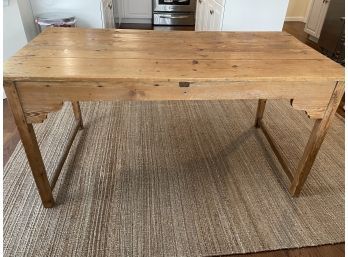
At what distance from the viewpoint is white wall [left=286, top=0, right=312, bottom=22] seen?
5422mm

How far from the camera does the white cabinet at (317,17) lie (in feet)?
13.5

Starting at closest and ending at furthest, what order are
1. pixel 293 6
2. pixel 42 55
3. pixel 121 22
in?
pixel 42 55 → pixel 121 22 → pixel 293 6

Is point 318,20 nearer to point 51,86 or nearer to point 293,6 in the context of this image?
point 293,6

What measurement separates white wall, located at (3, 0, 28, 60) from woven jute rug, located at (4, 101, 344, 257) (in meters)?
0.78

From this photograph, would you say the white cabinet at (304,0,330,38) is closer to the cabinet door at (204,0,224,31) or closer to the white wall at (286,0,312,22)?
the white wall at (286,0,312,22)

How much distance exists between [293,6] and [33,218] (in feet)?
20.0

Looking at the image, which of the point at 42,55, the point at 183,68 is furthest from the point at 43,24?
the point at 183,68

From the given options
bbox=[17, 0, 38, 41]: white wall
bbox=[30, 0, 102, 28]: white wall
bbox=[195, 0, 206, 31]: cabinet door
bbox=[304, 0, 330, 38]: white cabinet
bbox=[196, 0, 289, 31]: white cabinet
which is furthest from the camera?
bbox=[304, 0, 330, 38]: white cabinet

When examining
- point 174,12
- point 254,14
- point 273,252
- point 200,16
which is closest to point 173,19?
point 174,12

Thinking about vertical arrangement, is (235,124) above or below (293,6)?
below

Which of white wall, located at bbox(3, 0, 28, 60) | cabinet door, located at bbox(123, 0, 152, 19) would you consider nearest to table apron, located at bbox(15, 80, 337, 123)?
white wall, located at bbox(3, 0, 28, 60)

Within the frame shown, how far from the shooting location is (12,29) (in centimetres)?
220

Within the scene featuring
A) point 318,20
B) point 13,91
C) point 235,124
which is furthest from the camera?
point 318,20

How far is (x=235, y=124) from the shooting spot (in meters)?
2.05
